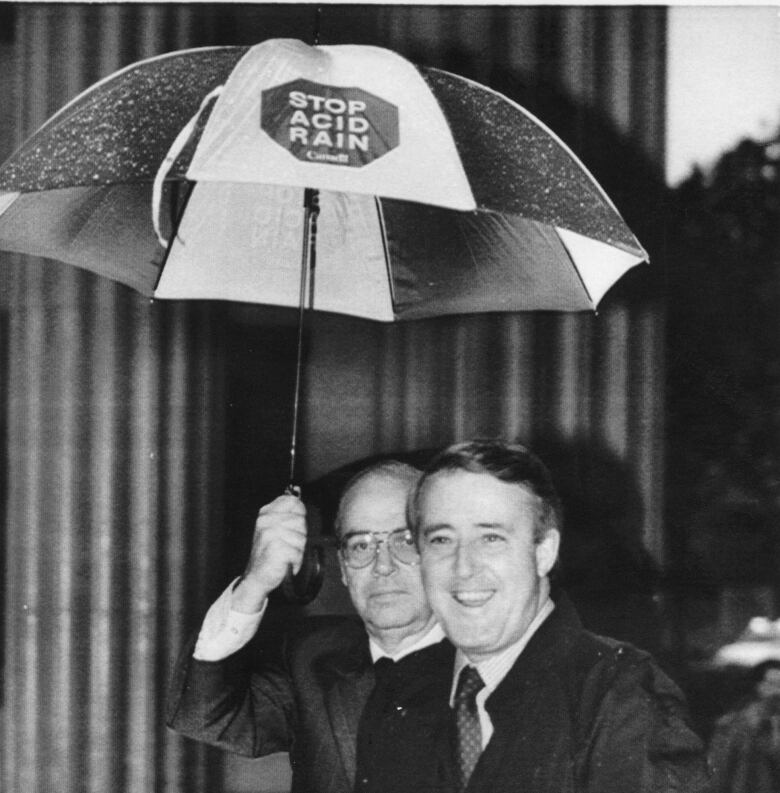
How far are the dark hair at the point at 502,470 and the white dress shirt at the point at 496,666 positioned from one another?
21 centimetres

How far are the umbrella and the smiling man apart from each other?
20.4 inches

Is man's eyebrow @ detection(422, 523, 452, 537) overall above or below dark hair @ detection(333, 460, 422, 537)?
below

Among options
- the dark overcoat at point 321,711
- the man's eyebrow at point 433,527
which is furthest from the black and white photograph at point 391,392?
the man's eyebrow at point 433,527

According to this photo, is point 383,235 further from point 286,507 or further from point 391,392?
point 286,507

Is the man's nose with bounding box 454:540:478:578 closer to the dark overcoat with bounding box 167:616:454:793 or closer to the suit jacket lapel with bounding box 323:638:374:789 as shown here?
the dark overcoat with bounding box 167:616:454:793

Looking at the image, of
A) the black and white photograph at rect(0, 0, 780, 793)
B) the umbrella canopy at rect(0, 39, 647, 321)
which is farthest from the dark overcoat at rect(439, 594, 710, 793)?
the umbrella canopy at rect(0, 39, 647, 321)

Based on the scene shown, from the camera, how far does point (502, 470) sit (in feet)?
9.54

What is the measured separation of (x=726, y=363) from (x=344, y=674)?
5.26 ft

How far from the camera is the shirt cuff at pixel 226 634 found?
9.57 feet

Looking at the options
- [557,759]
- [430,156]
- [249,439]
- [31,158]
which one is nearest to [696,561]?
[557,759]

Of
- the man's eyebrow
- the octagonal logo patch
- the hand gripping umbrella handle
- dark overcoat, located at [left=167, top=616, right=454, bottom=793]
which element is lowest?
dark overcoat, located at [left=167, top=616, right=454, bottom=793]

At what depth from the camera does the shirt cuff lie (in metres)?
2.92

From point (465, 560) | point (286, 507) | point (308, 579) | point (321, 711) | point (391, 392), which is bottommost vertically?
point (321, 711)

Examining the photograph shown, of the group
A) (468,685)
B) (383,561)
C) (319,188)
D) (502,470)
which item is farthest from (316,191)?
(468,685)
